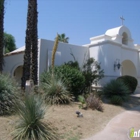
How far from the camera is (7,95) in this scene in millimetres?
6902

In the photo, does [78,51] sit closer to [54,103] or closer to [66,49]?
[66,49]

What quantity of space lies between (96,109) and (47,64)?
20.2 feet

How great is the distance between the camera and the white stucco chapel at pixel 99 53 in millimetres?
13586

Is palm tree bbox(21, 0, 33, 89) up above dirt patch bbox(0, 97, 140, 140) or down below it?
above

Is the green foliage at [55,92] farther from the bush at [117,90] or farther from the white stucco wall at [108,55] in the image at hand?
the white stucco wall at [108,55]

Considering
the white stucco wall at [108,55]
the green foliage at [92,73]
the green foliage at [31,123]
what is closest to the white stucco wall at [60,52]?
the white stucco wall at [108,55]

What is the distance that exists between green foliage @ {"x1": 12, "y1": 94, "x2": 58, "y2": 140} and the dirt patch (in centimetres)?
33

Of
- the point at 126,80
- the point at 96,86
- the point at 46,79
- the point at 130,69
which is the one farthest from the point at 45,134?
the point at 130,69

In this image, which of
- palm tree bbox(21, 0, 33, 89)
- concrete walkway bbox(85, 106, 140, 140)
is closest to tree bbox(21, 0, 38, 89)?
palm tree bbox(21, 0, 33, 89)

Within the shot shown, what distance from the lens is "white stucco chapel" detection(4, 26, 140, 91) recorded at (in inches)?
535

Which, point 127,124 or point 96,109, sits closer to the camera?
point 127,124

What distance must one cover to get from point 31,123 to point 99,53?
11.7 metres

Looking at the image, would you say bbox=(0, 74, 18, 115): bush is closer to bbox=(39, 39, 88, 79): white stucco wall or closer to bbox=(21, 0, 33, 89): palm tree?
bbox=(21, 0, 33, 89): palm tree

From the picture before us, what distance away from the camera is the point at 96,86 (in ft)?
47.5
